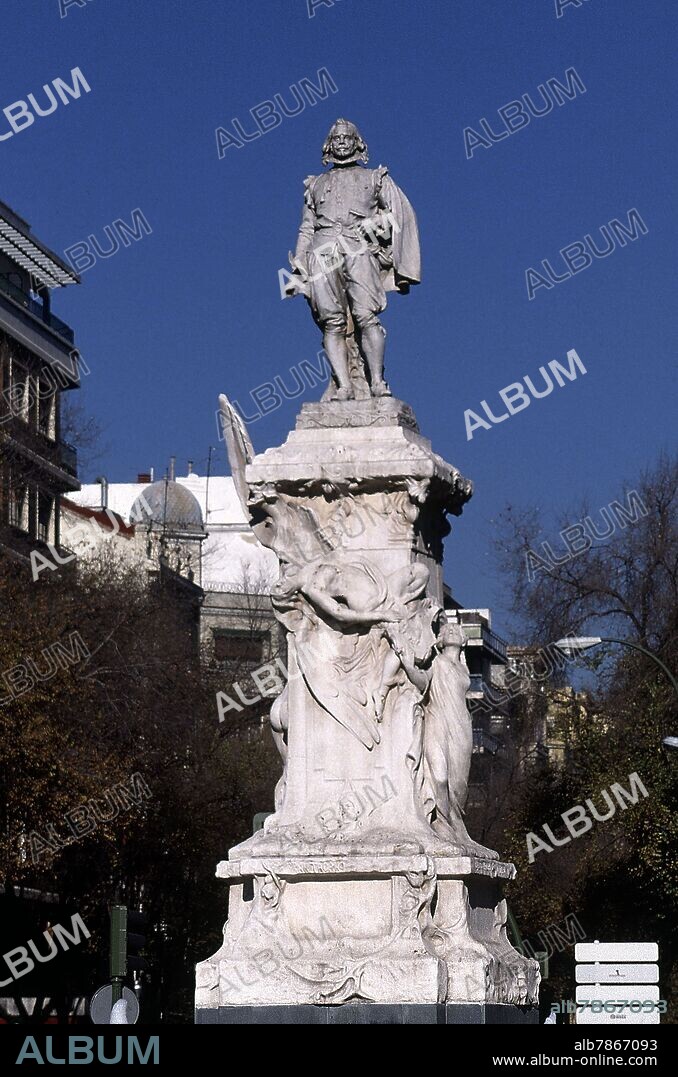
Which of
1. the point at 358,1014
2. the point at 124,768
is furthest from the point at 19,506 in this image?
the point at 358,1014

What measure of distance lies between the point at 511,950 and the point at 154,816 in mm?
21519

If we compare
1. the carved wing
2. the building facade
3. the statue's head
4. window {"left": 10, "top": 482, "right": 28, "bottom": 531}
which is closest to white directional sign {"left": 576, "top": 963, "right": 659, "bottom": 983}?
the carved wing

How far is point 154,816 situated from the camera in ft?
125

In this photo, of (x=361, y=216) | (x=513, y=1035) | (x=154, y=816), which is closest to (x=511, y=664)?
(x=154, y=816)

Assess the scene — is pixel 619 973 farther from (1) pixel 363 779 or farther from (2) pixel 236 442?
(2) pixel 236 442

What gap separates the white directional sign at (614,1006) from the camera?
70.4 feet

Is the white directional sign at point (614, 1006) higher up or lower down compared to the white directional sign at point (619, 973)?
lower down

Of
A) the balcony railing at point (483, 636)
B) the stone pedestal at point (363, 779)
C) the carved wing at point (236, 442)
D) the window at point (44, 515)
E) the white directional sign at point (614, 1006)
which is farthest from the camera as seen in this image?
the balcony railing at point (483, 636)

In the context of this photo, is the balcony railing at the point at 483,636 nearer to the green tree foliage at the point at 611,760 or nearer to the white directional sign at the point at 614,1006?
the green tree foliage at the point at 611,760

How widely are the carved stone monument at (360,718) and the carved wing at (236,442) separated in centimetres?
2

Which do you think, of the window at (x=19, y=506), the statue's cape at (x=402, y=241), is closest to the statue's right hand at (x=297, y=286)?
the statue's cape at (x=402, y=241)

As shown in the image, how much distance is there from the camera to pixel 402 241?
17984 millimetres

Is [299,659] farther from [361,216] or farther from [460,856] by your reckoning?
[361,216]

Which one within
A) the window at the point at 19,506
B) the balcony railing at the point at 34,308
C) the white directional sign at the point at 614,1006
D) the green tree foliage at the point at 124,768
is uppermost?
the balcony railing at the point at 34,308
